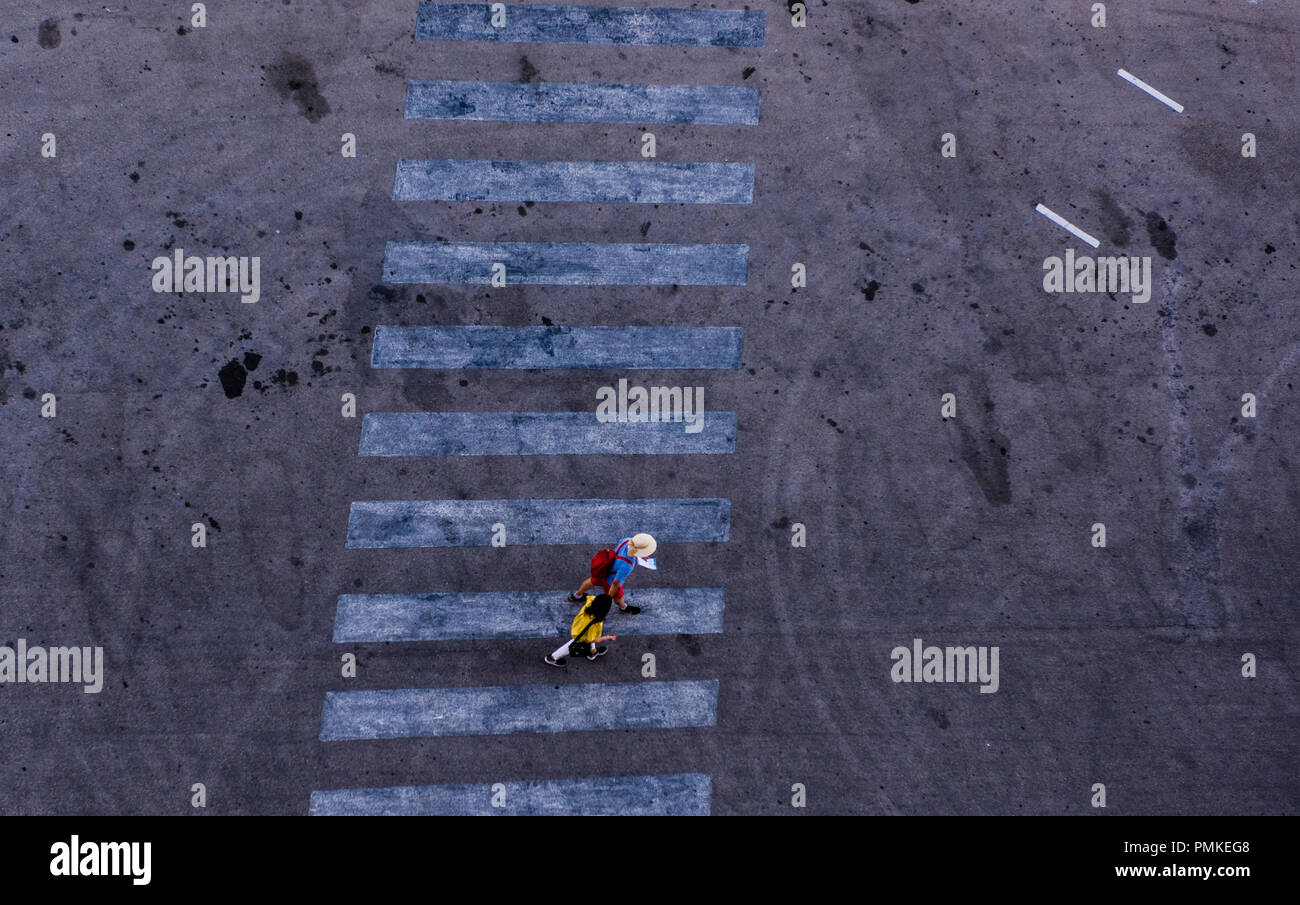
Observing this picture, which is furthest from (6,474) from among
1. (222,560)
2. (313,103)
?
(313,103)

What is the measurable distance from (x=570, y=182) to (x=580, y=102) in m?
1.11

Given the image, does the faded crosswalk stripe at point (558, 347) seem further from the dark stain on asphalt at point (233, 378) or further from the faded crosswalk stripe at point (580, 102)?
the faded crosswalk stripe at point (580, 102)

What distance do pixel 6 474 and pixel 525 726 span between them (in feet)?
20.3

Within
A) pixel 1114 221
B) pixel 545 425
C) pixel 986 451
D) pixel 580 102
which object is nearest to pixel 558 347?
pixel 545 425

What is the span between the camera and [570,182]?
1191cm

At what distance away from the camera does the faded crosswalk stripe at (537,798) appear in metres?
A: 9.84

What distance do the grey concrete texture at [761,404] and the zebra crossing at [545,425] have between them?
17cm

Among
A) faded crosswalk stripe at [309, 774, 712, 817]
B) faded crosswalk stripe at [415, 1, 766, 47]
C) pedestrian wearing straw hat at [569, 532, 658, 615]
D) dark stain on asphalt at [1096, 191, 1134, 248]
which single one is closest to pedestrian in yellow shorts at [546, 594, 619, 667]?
pedestrian wearing straw hat at [569, 532, 658, 615]

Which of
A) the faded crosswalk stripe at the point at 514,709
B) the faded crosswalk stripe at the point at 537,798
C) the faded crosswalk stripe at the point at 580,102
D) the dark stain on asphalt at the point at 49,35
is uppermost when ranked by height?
the dark stain on asphalt at the point at 49,35

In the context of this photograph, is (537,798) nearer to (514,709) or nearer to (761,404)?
(514,709)

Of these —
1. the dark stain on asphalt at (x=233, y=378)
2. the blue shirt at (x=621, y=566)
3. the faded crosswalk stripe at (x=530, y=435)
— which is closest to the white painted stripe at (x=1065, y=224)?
the faded crosswalk stripe at (x=530, y=435)

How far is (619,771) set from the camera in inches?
397

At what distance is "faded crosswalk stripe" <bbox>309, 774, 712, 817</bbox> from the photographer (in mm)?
9836

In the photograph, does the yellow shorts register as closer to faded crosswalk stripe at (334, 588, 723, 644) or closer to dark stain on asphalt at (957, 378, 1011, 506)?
faded crosswalk stripe at (334, 588, 723, 644)
